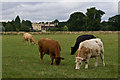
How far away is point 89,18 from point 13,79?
103 m

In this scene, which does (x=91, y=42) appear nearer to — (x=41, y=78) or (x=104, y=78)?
(x=104, y=78)

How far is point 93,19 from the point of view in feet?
354

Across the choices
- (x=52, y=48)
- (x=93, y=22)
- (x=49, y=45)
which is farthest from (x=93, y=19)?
(x=52, y=48)

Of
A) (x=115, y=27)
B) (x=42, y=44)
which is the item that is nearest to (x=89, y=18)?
(x=115, y=27)

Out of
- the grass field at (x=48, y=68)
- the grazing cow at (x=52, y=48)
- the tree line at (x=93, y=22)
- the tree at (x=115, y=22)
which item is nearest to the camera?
the grass field at (x=48, y=68)

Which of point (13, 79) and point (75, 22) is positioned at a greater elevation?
point (75, 22)

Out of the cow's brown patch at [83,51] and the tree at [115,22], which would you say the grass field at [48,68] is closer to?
the cow's brown patch at [83,51]

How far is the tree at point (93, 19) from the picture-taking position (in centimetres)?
A: 10475

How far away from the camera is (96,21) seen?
105m

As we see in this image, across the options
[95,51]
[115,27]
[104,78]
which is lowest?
[104,78]

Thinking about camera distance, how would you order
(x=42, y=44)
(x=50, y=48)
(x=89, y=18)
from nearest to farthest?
(x=50, y=48), (x=42, y=44), (x=89, y=18)

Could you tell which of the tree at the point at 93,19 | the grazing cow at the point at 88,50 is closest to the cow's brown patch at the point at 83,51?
the grazing cow at the point at 88,50

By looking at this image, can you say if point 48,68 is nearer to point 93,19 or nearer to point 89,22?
point 89,22

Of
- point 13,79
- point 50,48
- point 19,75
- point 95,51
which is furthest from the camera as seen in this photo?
point 50,48
